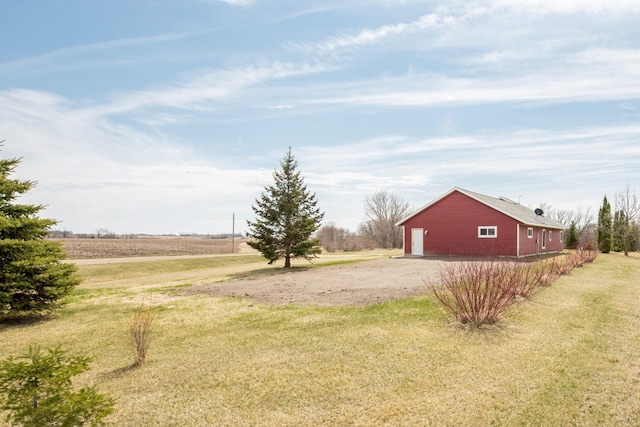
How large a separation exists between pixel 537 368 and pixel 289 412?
3.88m

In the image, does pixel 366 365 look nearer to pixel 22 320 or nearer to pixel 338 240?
pixel 22 320

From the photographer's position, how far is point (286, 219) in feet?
78.4

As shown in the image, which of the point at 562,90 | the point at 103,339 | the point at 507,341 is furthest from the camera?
the point at 562,90

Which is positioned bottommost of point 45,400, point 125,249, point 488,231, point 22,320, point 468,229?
point 22,320

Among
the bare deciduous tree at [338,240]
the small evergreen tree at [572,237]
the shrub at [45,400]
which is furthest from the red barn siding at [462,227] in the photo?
the bare deciduous tree at [338,240]

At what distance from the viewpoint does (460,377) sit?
5750 mm

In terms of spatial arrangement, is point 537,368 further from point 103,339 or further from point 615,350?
point 103,339

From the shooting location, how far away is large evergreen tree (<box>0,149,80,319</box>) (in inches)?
392

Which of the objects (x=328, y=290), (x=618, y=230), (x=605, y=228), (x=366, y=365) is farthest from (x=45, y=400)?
(x=605, y=228)

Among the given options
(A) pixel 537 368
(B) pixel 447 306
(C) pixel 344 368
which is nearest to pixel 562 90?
(B) pixel 447 306

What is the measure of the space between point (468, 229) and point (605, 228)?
1979cm

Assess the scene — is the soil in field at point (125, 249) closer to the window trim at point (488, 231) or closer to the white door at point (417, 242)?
the white door at point (417, 242)

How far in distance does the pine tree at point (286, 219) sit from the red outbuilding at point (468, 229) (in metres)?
10.5

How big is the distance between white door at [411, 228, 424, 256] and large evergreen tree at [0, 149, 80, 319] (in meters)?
25.0
